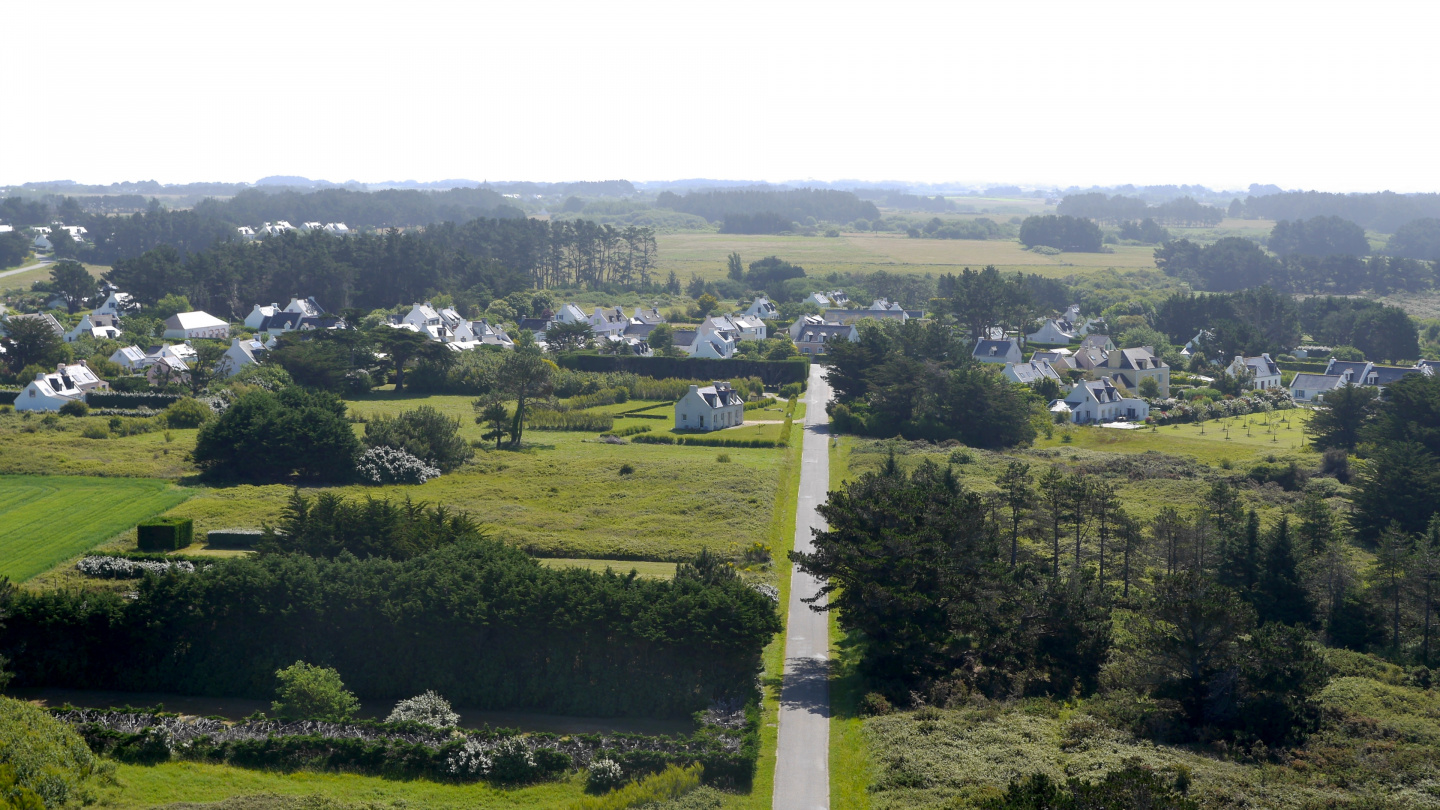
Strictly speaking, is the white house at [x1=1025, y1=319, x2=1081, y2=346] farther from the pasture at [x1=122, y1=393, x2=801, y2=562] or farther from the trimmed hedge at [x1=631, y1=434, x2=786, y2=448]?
the trimmed hedge at [x1=631, y1=434, x2=786, y2=448]

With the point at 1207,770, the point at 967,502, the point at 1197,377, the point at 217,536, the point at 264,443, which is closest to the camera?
the point at 1207,770

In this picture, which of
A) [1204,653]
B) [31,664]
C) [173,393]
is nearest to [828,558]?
[1204,653]

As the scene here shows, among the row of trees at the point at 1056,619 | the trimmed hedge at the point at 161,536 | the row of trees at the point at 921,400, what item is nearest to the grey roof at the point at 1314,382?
the row of trees at the point at 921,400

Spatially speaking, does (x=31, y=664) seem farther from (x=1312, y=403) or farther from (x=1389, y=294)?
(x=1389, y=294)

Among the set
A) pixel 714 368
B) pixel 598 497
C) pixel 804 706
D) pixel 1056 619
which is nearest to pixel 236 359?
pixel 714 368

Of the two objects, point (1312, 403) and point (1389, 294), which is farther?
point (1389, 294)

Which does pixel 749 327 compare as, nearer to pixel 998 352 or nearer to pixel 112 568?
pixel 998 352
